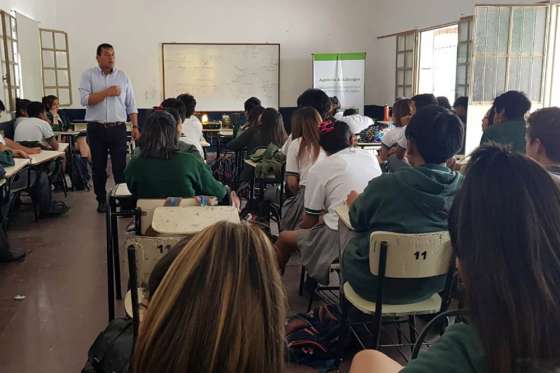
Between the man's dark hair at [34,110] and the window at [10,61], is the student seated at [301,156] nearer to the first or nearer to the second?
the man's dark hair at [34,110]

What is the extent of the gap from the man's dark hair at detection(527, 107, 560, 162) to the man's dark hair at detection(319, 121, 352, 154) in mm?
905

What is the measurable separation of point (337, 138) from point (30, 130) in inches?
159

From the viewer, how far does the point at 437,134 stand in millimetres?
2188

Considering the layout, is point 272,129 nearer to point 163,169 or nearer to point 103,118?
point 103,118

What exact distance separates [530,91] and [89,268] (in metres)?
4.95

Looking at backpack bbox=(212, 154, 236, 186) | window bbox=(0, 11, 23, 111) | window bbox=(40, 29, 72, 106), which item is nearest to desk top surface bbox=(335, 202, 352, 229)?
backpack bbox=(212, 154, 236, 186)

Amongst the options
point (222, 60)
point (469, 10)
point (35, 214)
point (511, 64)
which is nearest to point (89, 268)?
point (35, 214)

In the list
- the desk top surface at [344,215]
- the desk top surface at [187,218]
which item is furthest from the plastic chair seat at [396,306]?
the desk top surface at [187,218]

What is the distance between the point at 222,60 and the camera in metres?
9.97

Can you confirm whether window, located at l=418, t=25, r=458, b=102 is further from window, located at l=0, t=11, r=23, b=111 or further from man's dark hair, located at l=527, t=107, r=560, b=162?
window, located at l=0, t=11, r=23, b=111

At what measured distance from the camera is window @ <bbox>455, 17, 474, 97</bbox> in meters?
6.79

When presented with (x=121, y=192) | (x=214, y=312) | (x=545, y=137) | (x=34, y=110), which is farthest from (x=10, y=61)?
(x=214, y=312)

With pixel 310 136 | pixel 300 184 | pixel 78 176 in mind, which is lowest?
pixel 78 176

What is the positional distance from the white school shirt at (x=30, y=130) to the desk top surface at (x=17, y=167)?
125cm
